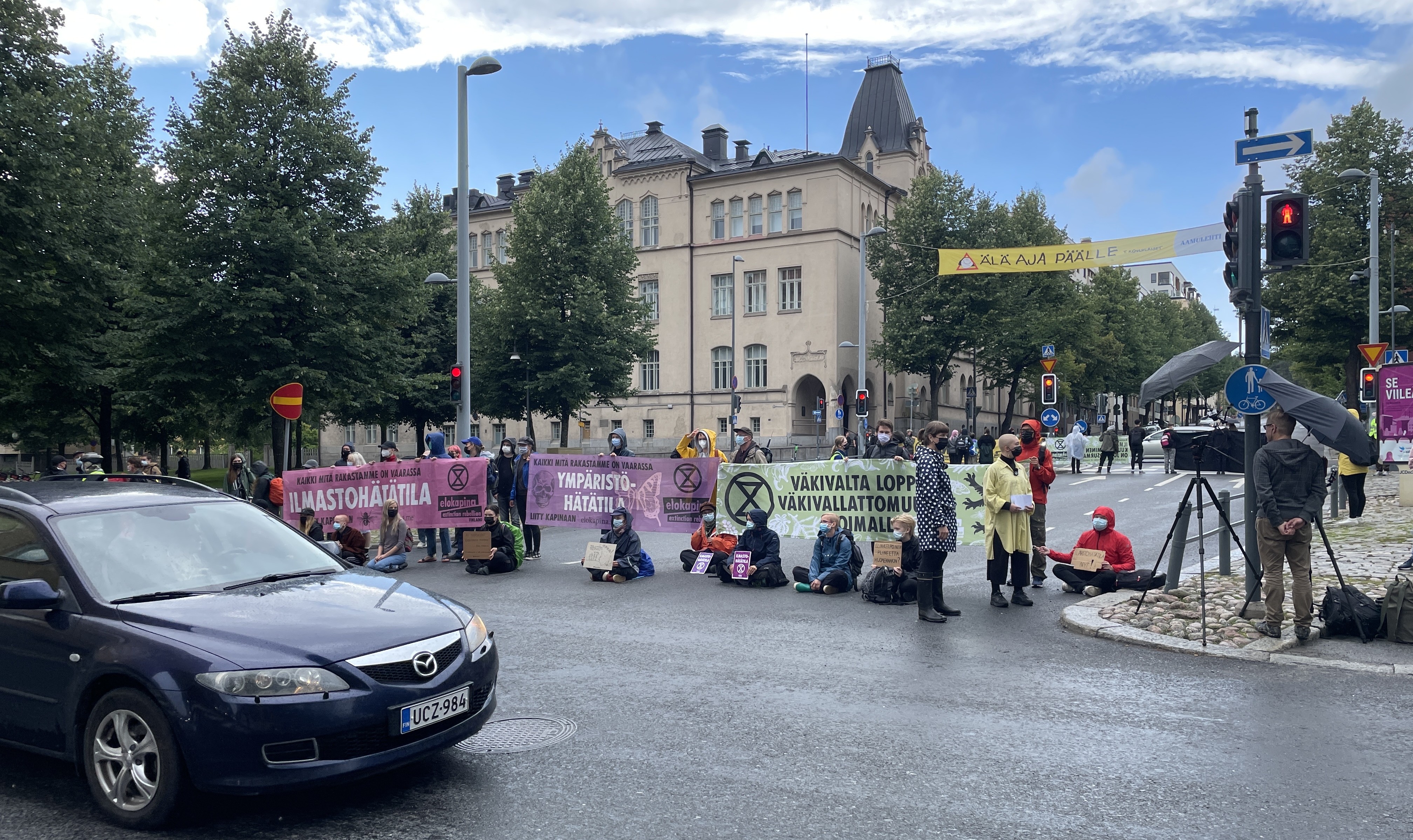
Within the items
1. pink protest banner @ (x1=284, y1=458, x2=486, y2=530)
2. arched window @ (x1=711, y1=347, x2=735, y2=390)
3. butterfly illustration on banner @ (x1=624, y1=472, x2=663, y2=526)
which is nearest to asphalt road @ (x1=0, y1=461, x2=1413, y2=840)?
butterfly illustration on banner @ (x1=624, y1=472, x2=663, y2=526)

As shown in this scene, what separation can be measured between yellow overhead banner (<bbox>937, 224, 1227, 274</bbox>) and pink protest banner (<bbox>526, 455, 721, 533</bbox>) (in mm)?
19027

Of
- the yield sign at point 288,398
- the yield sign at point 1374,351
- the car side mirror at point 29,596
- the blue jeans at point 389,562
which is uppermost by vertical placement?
A: the yield sign at point 1374,351

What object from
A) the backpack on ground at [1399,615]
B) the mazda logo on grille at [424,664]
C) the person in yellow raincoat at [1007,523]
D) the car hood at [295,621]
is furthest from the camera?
the person in yellow raincoat at [1007,523]

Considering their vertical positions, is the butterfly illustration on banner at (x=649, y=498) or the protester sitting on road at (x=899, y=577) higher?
the butterfly illustration on banner at (x=649, y=498)

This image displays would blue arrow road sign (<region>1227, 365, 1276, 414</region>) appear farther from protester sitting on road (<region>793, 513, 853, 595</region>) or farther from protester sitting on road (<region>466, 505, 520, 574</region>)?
protester sitting on road (<region>466, 505, 520, 574</region>)

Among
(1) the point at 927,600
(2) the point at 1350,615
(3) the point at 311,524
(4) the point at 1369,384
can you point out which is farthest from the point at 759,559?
(4) the point at 1369,384

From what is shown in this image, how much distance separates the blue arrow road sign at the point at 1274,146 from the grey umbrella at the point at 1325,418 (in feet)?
8.28

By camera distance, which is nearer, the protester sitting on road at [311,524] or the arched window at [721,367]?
the protester sitting on road at [311,524]

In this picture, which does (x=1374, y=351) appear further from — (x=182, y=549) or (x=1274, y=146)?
(x=182, y=549)

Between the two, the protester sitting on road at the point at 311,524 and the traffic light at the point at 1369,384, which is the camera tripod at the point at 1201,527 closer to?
the protester sitting on road at the point at 311,524

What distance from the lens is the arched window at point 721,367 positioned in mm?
62562

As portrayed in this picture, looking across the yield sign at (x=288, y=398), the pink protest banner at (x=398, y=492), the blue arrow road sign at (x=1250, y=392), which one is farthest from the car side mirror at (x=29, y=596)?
the yield sign at (x=288, y=398)

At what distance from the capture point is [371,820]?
456 centimetres

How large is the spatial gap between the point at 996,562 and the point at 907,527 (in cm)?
110
